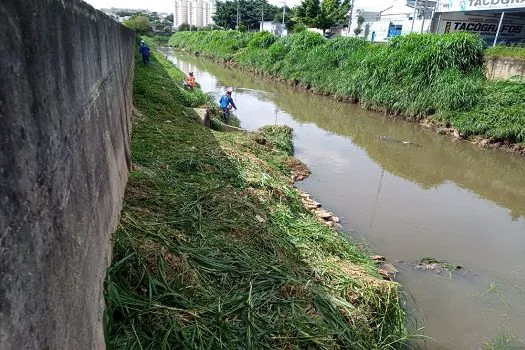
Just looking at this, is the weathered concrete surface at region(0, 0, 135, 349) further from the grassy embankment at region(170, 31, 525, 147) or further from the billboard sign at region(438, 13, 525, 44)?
the billboard sign at region(438, 13, 525, 44)

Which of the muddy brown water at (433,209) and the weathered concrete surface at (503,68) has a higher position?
the weathered concrete surface at (503,68)

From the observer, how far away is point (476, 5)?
20.0 metres

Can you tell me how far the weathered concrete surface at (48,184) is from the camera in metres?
1.06

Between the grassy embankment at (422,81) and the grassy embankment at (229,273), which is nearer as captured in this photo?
the grassy embankment at (229,273)

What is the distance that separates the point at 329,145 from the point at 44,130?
9922 millimetres

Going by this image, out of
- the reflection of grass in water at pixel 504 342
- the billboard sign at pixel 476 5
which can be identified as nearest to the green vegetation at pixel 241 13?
the billboard sign at pixel 476 5

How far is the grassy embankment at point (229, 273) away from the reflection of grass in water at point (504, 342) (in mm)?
986

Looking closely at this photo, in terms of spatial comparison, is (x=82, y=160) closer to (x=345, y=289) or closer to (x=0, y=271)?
(x=0, y=271)

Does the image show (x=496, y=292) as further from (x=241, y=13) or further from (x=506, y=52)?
(x=241, y=13)

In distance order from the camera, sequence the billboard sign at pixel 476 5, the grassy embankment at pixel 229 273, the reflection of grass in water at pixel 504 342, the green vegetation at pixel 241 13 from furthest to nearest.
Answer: the green vegetation at pixel 241 13, the billboard sign at pixel 476 5, the reflection of grass in water at pixel 504 342, the grassy embankment at pixel 229 273

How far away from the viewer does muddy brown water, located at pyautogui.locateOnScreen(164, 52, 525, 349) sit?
14.1ft

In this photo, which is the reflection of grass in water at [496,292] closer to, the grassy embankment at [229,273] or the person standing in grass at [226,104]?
the grassy embankment at [229,273]

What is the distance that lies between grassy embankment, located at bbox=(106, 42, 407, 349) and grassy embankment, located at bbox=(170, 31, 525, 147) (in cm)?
828

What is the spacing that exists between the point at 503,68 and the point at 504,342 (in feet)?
38.0
